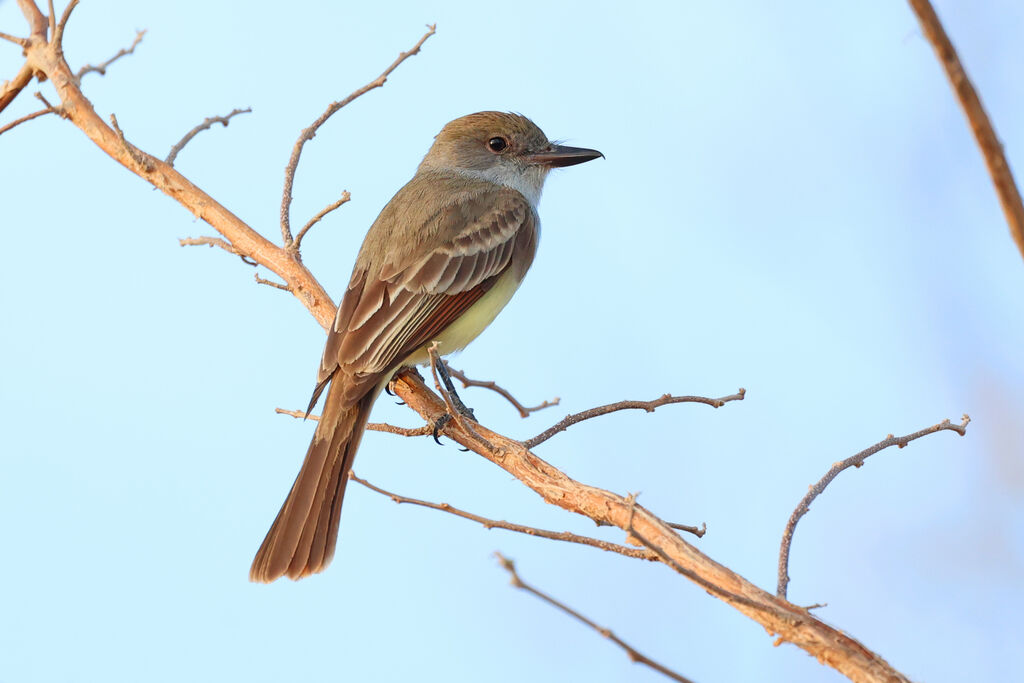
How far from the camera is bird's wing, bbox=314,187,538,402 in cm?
423

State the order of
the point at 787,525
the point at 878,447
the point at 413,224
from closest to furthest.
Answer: the point at 787,525
the point at 878,447
the point at 413,224

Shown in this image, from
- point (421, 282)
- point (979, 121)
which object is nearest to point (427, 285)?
point (421, 282)

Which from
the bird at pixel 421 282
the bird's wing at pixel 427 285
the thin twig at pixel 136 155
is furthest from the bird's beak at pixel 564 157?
the thin twig at pixel 136 155

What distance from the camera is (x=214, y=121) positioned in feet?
13.5

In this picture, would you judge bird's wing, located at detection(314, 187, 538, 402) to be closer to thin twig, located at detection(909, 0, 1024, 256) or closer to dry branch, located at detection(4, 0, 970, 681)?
dry branch, located at detection(4, 0, 970, 681)

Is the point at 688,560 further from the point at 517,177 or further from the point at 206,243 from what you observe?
the point at 517,177

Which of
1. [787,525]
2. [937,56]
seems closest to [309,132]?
[787,525]

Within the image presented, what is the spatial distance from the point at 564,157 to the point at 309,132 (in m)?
1.94

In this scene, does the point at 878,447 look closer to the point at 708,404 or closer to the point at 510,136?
the point at 708,404

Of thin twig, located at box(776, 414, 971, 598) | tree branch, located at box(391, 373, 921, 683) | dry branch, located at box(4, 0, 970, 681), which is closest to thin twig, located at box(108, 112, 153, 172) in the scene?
dry branch, located at box(4, 0, 970, 681)

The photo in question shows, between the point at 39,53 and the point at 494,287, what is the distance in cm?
216

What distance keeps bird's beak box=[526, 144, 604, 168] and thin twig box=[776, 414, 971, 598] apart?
3189mm

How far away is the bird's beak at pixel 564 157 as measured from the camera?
574 cm

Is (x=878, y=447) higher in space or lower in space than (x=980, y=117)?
higher
